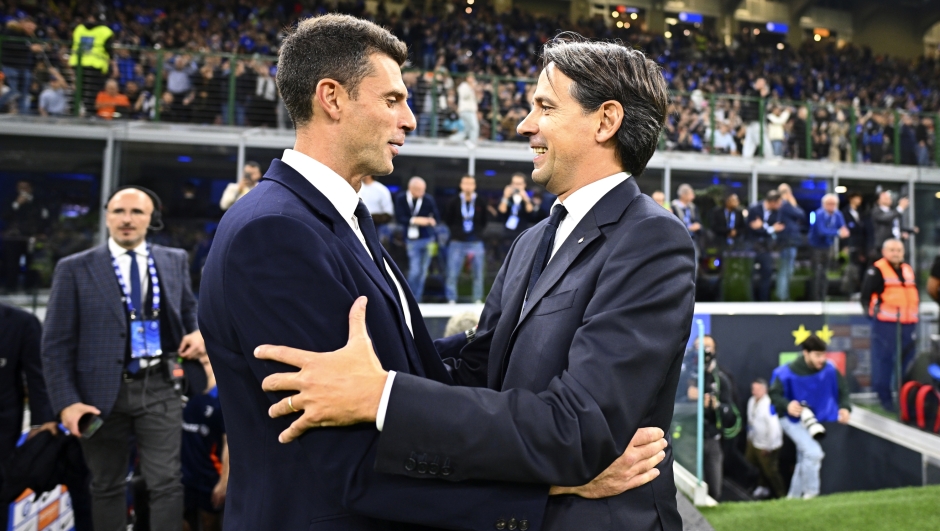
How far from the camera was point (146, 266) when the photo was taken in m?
3.46

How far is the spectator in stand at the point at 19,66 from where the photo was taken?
9266 mm

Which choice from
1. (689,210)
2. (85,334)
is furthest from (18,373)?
(689,210)

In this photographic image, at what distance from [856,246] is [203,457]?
8.79 meters

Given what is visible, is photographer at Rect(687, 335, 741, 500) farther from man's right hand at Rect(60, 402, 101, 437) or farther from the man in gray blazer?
man's right hand at Rect(60, 402, 101, 437)

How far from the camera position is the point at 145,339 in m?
3.32

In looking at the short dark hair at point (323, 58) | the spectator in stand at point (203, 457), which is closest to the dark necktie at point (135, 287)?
the spectator in stand at point (203, 457)

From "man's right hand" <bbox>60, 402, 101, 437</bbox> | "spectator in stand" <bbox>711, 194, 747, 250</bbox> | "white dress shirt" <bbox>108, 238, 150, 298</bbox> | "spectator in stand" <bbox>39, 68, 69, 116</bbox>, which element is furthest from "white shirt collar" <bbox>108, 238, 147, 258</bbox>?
"spectator in stand" <bbox>39, 68, 69, 116</bbox>

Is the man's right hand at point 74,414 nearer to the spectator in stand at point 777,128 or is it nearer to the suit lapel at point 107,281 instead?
the suit lapel at point 107,281

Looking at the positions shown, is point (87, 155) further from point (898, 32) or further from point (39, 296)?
point (898, 32)

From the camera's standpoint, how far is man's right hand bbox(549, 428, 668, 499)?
4.28ft

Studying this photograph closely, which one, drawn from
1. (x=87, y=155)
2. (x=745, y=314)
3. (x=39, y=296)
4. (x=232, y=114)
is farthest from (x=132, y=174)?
(x=745, y=314)

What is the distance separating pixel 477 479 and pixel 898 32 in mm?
31476

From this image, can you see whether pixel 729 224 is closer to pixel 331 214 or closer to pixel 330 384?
pixel 331 214

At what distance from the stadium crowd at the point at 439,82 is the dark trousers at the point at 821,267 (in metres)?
3.32
